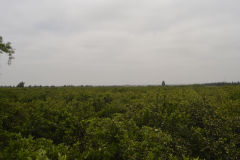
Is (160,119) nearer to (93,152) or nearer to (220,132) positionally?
(220,132)

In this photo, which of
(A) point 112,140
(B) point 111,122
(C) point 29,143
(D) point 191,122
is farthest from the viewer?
(D) point 191,122

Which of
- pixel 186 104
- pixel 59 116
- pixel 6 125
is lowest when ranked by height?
pixel 6 125

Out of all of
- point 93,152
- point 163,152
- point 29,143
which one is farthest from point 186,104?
point 29,143

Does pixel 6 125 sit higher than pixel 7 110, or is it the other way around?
pixel 7 110

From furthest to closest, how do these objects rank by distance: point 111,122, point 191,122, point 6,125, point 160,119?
1. point 6,125
2. point 160,119
3. point 191,122
4. point 111,122

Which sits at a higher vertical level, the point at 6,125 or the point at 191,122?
the point at 191,122

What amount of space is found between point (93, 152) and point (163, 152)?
2.00 m

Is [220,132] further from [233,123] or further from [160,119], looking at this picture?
[160,119]

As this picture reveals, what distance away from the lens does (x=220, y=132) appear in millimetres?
5336

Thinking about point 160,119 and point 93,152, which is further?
point 160,119

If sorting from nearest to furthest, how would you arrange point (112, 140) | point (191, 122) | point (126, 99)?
point (112, 140) → point (191, 122) → point (126, 99)

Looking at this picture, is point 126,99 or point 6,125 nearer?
point 6,125

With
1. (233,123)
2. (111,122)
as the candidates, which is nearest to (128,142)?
(111,122)

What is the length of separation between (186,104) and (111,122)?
4.24 metres
